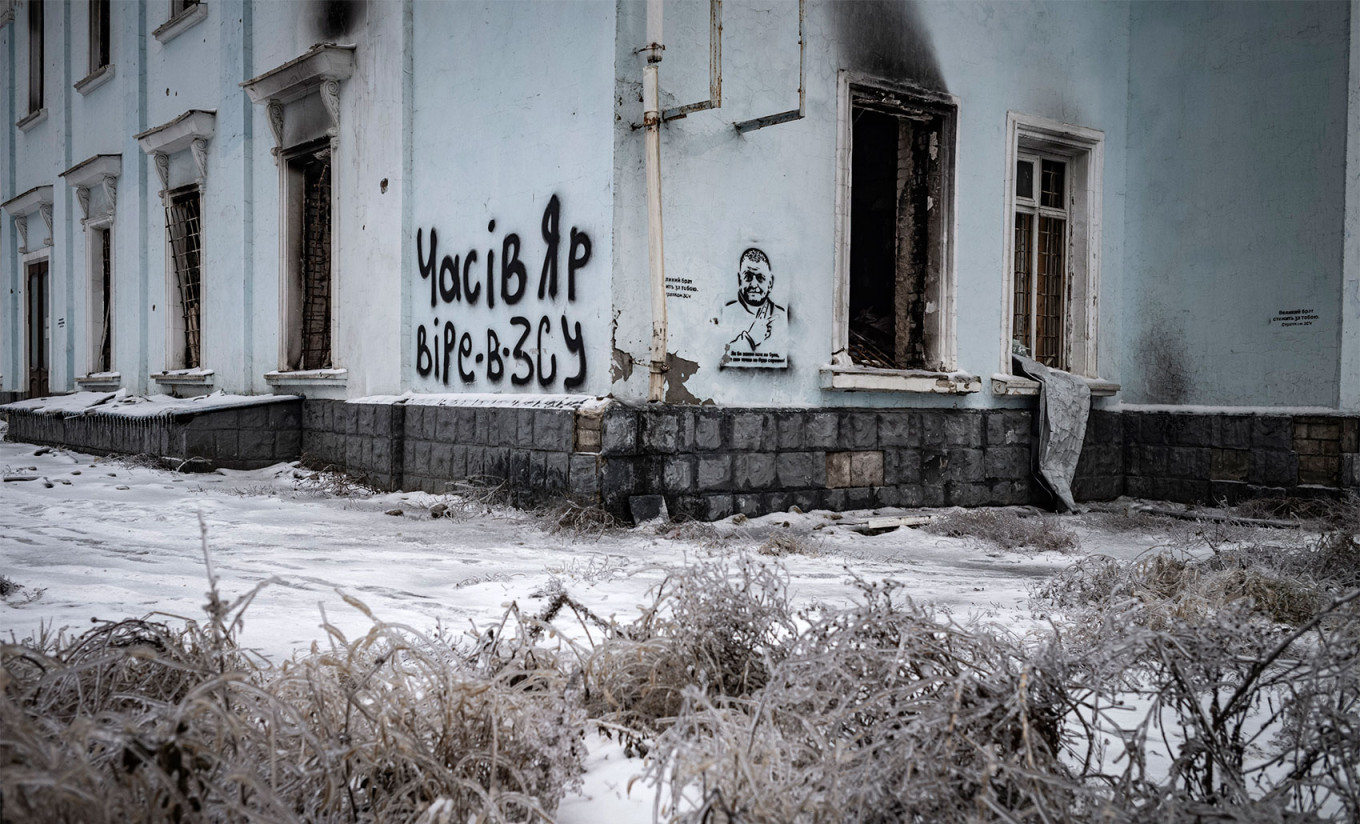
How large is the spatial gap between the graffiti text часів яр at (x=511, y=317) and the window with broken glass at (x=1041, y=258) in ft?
14.1

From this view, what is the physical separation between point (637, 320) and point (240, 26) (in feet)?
21.9

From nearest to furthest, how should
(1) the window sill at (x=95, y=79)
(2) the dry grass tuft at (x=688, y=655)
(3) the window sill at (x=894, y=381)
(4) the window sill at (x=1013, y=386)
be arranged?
(2) the dry grass tuft at (x=688, y=655)
(3) the window sill at (x=894, y=381)
(4) the window sill at (x=1013, y=386)
(1) the window sill at (x=95, y=79)

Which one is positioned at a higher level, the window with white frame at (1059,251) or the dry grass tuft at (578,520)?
the window with white frame at (1059,251)

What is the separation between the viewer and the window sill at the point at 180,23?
11156mm

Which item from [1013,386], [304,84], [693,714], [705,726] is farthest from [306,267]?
[693,714]

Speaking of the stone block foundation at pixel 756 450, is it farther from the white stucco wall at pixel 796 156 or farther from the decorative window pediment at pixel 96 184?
the decorative window pediment at pixel 96 184

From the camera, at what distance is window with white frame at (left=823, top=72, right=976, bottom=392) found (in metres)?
7.41

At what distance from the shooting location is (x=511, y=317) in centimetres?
727

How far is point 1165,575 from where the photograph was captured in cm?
405

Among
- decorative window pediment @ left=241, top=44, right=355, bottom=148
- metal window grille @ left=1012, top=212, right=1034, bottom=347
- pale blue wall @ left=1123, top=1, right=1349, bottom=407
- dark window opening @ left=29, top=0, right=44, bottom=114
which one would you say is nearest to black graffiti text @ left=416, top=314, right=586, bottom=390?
decorative window pediment @ left=241, top=44, right=355, bottom=148

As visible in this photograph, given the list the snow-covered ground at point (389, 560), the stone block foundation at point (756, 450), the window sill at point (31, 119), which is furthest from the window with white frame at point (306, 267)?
the window sill at point (31, 119)

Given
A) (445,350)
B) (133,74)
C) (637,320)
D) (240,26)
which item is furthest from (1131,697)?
(133,74)

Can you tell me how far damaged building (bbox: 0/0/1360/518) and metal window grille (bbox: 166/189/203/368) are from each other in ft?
4.35

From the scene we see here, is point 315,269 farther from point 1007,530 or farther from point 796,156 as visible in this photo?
point 1007,530
